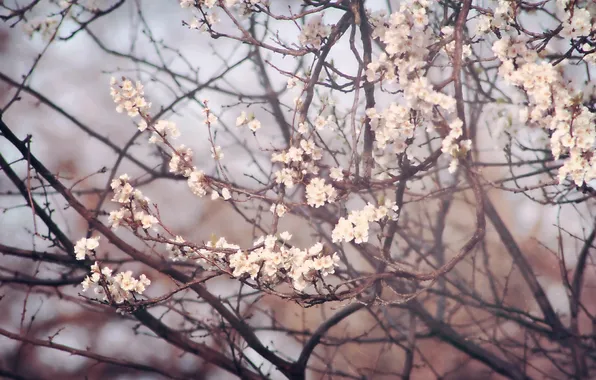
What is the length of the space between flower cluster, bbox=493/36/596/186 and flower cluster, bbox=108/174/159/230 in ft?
2.93

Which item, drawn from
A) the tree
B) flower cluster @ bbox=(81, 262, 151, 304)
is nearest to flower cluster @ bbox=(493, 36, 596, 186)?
the tree

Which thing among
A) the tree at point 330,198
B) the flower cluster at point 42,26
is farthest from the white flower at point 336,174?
the flower cluster at point 42,26

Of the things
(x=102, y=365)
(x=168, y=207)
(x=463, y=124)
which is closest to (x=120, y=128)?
(x=168, y=207)

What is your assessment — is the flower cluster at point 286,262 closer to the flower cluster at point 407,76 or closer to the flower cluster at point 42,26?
the flower cluster at point 407,76

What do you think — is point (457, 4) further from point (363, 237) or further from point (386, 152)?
point (363, 237)

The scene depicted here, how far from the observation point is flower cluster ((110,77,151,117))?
1252 millimetres

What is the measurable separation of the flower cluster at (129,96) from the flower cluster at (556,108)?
83 centimetres

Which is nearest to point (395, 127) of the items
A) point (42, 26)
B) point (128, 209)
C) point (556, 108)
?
point (556, 108)

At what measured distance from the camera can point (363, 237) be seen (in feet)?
3.90

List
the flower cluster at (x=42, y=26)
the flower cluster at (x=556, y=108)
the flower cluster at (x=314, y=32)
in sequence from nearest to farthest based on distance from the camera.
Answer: the flower cluster at (x=556, y=108)
the flower cluster at (x=314, y=32)
the flower cluster at (x=42, y=26)

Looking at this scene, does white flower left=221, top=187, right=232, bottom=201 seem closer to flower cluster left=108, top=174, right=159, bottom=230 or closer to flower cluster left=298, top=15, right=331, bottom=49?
flower cluster left=108, top=174, right=159, bottom=230

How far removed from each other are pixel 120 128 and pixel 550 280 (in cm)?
238

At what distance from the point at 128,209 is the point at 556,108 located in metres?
1.01

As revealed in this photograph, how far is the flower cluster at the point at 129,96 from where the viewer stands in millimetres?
1252
